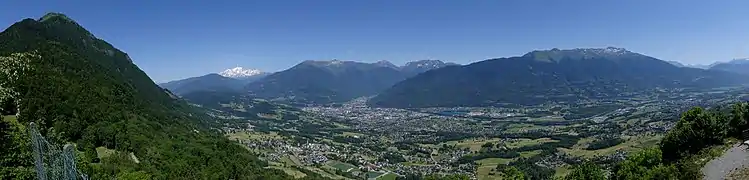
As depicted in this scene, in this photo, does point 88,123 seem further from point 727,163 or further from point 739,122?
point 739,122

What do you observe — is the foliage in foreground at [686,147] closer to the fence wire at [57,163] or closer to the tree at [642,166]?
the tree at [642,166]

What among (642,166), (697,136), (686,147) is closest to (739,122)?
(697,136)

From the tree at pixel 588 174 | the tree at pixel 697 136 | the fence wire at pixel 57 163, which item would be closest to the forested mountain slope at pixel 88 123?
the fence wire at pixel 57 163

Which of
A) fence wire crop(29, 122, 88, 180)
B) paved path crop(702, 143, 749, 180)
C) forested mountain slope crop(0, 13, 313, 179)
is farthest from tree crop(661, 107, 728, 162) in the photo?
fence wire crop(29, 122, 88, 180)

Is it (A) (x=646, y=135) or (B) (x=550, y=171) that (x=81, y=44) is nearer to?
(B) (x=550, y=171)

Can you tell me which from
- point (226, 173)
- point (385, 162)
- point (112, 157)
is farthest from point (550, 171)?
point (112, 157)
